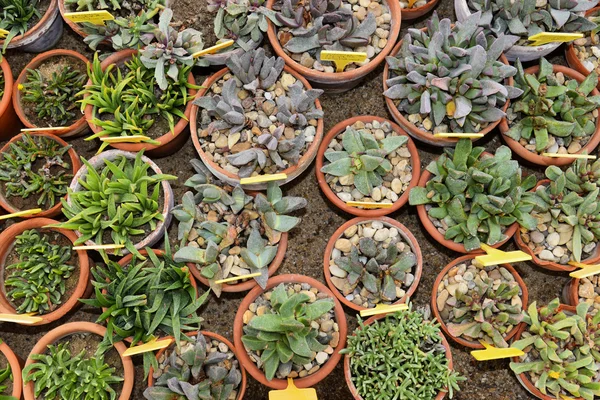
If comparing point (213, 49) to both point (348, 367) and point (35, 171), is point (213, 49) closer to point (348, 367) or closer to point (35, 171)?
point (35, 171)

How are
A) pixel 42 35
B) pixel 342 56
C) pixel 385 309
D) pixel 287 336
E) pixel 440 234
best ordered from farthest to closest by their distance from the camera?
1. pixel 42 35
2. pixel 440 234
3. pixel 342 56
4. pixel 385 309
5. pixel 287 336

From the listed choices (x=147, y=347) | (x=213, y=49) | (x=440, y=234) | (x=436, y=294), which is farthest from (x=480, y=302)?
(x=213, y=49)

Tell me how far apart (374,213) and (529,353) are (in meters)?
0.97

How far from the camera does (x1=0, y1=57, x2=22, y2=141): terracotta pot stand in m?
2.36

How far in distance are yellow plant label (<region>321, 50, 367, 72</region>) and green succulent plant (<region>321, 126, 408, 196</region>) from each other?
0.32 meters

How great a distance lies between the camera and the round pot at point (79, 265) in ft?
7.07

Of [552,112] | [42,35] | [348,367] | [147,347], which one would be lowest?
[348,367]

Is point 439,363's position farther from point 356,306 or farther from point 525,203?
point 525,203

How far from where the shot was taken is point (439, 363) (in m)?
2.00

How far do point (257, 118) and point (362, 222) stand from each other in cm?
72

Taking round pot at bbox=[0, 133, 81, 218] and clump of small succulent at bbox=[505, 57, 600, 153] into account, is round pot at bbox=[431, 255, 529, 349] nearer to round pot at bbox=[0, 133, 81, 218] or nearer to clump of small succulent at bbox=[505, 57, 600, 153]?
clump of small succulent at bbox=[505, 57, 600, 153]

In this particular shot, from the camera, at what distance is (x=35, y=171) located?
2.34 meters

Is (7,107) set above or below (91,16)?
below

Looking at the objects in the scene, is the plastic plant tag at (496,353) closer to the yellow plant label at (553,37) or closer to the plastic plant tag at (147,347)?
the plastic plant tag at (147,347)
